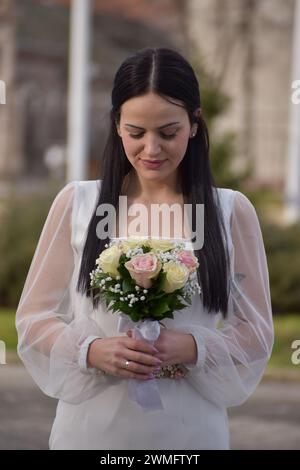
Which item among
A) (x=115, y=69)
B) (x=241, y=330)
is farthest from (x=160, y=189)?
(x=115, y=69)

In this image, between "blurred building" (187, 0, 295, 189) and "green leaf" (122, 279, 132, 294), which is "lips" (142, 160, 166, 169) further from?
"blurred building" (187, 0, 295, 189)

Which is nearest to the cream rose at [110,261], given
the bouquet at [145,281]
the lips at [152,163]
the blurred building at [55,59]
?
the bouquet at [145,281]

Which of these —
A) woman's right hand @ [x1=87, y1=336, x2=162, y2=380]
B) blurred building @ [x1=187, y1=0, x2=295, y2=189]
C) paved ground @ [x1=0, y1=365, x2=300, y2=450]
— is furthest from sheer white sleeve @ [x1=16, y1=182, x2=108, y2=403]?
blurred building @ [x1=187, y1=0, x2=295, y2=189]

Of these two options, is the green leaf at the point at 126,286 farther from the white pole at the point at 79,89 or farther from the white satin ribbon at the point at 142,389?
the white pole at the point at 79,89

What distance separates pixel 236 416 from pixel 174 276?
5575 millimetres

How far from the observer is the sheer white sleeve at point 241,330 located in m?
3.06

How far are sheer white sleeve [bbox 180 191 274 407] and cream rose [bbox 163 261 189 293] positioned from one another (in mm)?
223

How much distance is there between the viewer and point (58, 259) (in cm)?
312

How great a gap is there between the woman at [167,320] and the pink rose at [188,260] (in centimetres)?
14

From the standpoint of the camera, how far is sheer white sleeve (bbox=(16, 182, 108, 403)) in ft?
10.0

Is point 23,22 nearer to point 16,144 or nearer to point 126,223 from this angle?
point 16,144

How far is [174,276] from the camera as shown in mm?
2844

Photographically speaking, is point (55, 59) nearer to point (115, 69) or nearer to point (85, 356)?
point (115, 69)

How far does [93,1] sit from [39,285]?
2871 centimetres
